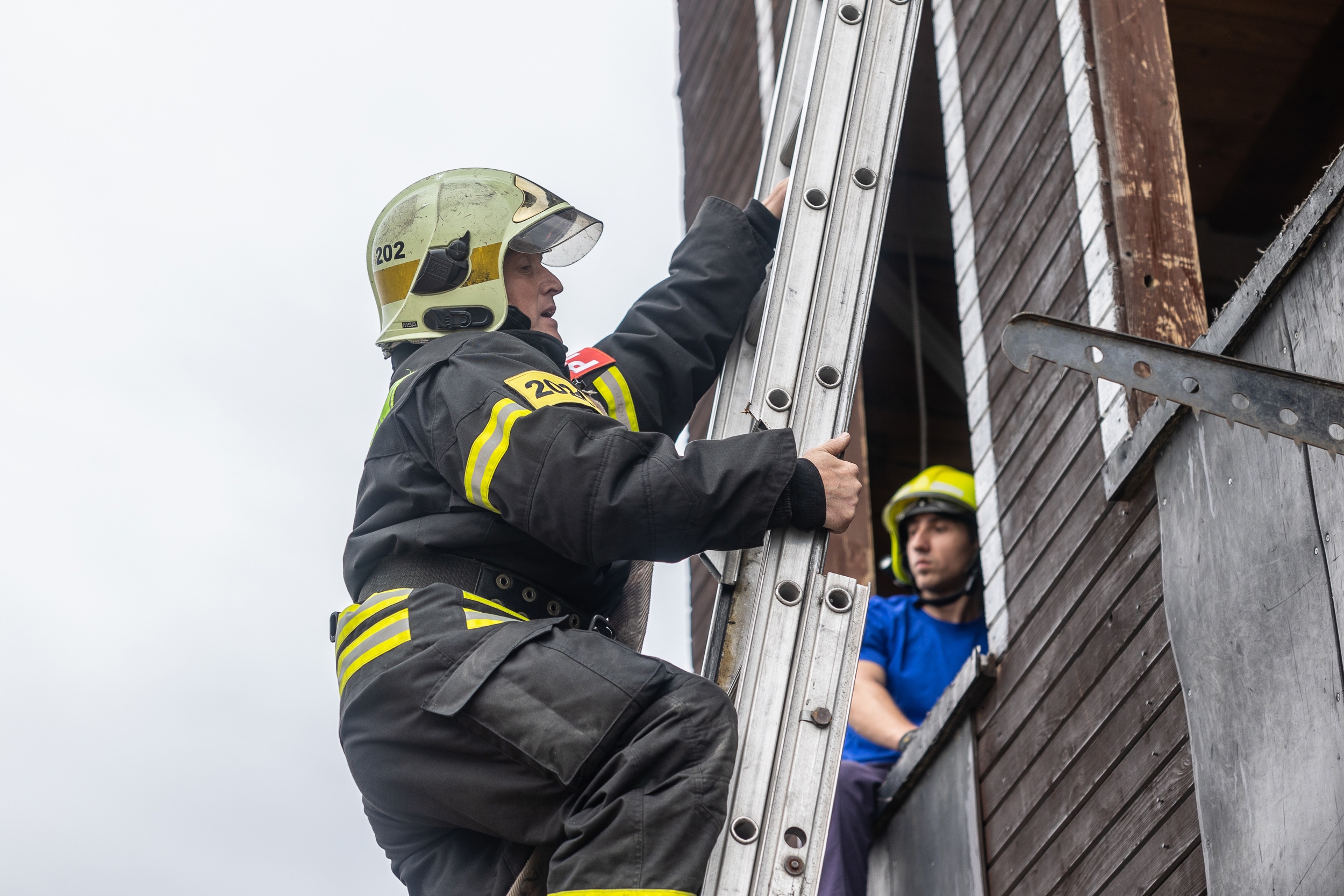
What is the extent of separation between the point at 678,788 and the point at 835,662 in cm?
37

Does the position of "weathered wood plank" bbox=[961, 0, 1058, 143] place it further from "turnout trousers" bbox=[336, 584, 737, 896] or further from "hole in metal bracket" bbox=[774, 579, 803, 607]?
"turnout trousers" bbox=[336, 584, 737, 896]

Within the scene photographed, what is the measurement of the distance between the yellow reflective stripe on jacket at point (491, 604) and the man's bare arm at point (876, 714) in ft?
9.13

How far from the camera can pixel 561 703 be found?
2.60 meters

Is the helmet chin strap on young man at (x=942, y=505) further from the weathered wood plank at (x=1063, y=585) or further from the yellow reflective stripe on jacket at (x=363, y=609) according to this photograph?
the yellow reflective stripe on jacket at (x=363, y=609)

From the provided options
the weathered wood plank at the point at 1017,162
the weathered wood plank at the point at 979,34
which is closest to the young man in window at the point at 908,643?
the weathered wood plank at the point at 1017,162

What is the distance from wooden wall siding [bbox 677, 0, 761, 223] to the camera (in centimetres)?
890

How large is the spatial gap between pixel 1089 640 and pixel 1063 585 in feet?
0.89

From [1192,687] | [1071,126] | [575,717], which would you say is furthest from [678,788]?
[1071,126]

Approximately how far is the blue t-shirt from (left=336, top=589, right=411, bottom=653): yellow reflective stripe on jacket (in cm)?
320

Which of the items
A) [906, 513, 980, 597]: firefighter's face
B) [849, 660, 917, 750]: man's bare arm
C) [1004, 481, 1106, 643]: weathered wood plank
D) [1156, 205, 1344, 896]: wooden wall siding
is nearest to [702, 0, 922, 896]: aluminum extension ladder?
[1156, 205, 1344, 896]: wooden wall siding

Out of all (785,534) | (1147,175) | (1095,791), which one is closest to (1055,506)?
(1095,791)

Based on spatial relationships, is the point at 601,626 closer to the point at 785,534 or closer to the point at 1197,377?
the point at 785,534

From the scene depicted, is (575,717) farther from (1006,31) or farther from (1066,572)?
(1006,31)

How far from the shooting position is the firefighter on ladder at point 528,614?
8.32 ft
